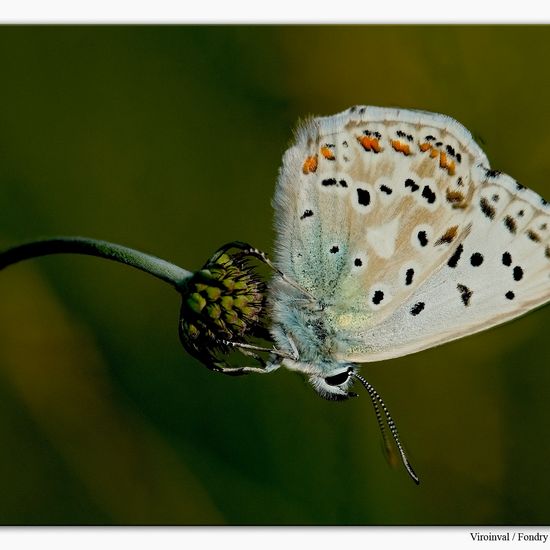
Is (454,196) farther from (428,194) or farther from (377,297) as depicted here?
(377,297)

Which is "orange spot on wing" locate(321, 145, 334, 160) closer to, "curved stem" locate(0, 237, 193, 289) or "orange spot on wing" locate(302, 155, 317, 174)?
"orange spot on wing" locate(302, 155, 317, 174)

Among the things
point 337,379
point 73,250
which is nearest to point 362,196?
point 337,379

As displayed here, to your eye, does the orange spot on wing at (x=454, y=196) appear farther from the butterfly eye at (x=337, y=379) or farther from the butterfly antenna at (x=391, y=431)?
the butterfly antenna at (x=391, y=431)

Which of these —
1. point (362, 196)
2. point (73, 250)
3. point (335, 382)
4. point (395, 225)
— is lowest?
point (335, 382)

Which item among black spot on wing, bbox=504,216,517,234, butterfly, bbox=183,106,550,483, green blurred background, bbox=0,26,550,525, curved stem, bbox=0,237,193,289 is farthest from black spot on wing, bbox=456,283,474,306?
curved stem, bbox=0,237,193,289

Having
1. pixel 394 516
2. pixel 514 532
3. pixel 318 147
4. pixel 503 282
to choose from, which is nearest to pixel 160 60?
pixel 318 147

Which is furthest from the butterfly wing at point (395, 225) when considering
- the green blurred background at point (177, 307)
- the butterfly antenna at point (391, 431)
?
the butterfly antenna at point (391, 431)
